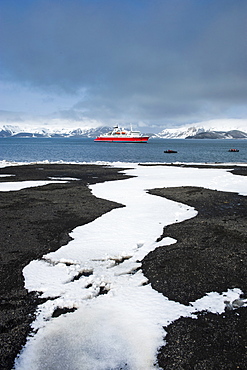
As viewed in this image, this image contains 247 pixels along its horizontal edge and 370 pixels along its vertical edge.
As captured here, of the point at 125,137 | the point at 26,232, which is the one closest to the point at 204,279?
the point at 26,232

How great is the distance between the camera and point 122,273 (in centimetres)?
638

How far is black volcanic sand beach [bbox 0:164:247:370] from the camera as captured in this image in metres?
3.93

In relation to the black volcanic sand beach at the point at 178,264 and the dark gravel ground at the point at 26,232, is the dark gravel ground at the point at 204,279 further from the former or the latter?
the dark gravel ground at the point at 26,232

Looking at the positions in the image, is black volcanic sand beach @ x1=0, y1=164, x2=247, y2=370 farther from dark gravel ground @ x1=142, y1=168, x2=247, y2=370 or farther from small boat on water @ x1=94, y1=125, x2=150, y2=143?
small boat on water @ x1=94, y1=125, x2=150, y2=143

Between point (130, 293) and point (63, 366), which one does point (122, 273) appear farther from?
point (63, 366)

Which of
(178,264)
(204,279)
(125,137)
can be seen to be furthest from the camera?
(125,137)

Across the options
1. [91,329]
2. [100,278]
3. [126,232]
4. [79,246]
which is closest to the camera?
[91,329]

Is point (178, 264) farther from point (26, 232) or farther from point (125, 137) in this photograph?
point (125, 137)

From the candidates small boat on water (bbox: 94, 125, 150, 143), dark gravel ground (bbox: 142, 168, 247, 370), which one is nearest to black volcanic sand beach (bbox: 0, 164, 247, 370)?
dark gravel ground (bbox: 142, 168, 247, 370)

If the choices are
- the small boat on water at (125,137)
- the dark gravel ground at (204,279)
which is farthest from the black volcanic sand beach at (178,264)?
the small boat on water at (125,137)

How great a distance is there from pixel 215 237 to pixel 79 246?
14.2 feet

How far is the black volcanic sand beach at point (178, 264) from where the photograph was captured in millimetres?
3930

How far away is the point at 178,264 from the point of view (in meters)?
6.72

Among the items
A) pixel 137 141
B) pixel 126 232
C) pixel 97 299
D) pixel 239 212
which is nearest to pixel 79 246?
pixel 126 232
